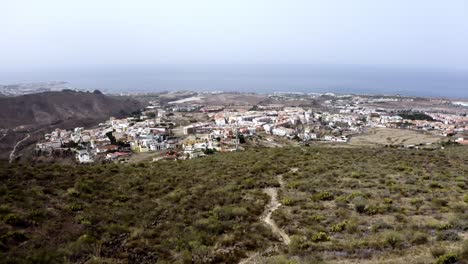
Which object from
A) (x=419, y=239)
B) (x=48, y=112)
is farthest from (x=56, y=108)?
(x=419, y=239)

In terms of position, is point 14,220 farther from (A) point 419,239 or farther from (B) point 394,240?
(A) point 419,239

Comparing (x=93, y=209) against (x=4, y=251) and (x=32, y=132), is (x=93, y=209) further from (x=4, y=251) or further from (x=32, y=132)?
(x=32, y=132)

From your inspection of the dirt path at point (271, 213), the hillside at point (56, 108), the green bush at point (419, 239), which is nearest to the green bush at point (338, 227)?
the dirt path at point (271, 213)

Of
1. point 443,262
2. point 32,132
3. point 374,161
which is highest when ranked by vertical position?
point 443,262

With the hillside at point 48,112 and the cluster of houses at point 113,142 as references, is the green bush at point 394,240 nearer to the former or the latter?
the cluster of houses at point 113,142

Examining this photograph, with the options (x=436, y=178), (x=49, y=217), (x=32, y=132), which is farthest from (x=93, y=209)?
(x=32, y=132)
